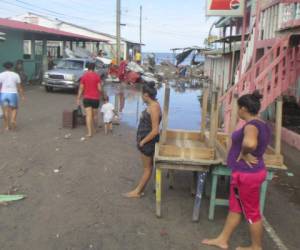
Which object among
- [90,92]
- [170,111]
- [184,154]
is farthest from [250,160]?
[170,111]

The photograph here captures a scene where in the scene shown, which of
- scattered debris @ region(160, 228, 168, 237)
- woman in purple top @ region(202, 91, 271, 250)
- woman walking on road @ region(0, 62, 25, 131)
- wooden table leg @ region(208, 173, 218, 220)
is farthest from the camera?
woman walking on road @ region(0, 62, 25, 131)

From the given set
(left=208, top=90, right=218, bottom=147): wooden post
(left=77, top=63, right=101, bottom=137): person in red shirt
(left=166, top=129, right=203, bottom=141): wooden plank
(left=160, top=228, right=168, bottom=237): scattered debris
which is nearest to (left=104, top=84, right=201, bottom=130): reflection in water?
(left=77, top=63, right=101, bottom=137): person in red shirt

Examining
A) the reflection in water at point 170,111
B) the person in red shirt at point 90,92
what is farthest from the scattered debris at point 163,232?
the reflection in water at point 170,111

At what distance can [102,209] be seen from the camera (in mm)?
5781

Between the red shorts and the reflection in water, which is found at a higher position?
the red shorts

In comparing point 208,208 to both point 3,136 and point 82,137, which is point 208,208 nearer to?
point 82,137

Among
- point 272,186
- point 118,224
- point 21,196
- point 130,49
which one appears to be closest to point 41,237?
point 118,224

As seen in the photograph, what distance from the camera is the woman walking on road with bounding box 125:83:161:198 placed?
5.89 m

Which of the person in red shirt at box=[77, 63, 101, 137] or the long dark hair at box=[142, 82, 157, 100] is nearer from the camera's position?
the long dark hair at box=[142, 82, 157, 100]

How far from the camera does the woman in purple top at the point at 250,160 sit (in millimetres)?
4211

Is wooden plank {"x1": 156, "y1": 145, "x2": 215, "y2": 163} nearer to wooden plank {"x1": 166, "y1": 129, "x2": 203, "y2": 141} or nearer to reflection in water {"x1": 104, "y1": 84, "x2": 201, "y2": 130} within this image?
wooden plank {"x1": 166, "y1": 129, "x2": 203, "y2": 141}

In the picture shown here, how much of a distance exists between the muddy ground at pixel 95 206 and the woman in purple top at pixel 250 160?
0.71 m

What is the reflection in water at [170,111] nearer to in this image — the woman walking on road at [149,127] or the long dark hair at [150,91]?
the woman walking on road at [149,127]

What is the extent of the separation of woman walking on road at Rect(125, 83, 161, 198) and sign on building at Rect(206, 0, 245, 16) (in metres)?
10.7
